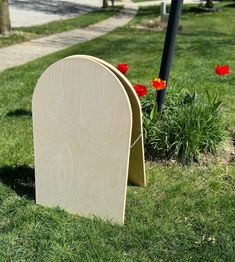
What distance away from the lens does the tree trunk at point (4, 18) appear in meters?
10.7

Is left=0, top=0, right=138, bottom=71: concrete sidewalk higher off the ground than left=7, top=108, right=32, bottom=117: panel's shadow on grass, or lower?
lower

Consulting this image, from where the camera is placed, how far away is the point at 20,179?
3629 millimetres

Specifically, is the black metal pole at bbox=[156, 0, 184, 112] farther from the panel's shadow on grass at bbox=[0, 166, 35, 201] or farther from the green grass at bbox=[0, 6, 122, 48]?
the green grass at bbox=[0, 6, 122, 48]

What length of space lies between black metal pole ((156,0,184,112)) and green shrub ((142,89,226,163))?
0.14 metres

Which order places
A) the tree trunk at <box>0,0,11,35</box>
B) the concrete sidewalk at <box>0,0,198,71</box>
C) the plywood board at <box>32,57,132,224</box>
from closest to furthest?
the plywood board at <box>32,57,132,224</box>
the concrete sidewalk at <box>0,0,198,71</box>
the tree trunk at <box>0,0,11,35</box>

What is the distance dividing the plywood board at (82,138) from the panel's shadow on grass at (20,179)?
26 centimetres

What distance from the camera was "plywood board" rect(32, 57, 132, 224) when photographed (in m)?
2.68

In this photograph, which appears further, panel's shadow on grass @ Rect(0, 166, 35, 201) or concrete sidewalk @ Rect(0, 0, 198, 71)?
concrete sidewalk @ Rect(0, 0, 198, 71)

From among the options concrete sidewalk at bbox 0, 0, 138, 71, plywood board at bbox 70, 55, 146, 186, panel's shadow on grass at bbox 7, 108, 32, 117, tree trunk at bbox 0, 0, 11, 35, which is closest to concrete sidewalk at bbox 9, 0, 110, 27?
concrete sidewalk at bbox 0, 0, 138, 71

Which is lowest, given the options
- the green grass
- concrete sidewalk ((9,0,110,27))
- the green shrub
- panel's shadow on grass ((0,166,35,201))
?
concrete sidewalk ((9,0,110,27))

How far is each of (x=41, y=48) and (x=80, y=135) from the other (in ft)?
26.3

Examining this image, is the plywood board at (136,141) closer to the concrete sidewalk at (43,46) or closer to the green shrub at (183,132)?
the green shrub at (183,132)

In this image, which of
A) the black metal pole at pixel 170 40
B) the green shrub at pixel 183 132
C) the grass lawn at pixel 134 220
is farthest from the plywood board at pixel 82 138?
the black metal pole at pixel 170 40

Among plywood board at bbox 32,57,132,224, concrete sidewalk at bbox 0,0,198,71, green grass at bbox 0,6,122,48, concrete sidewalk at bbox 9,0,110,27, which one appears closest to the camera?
plywood board at bbox 32,57,132,224
